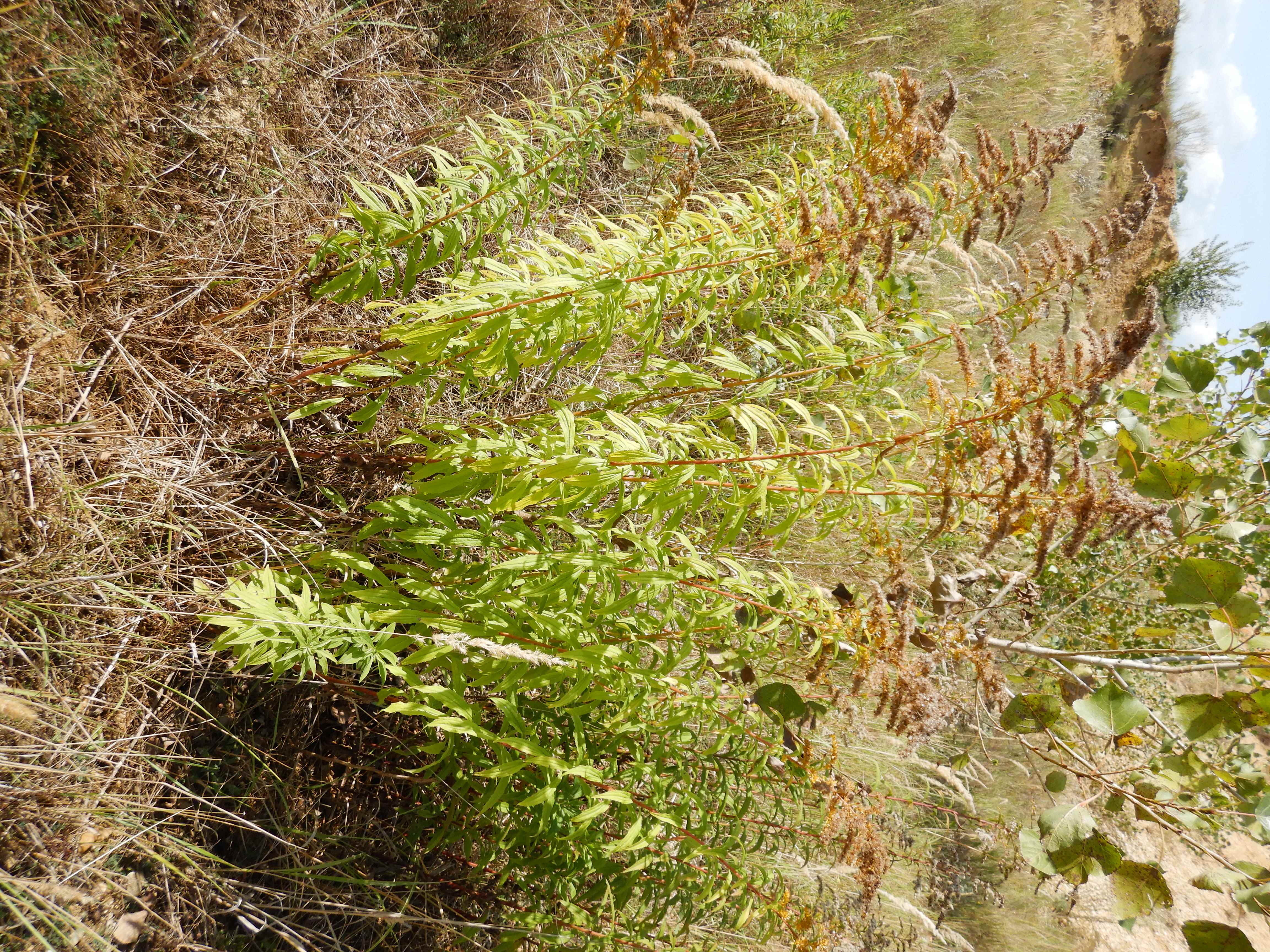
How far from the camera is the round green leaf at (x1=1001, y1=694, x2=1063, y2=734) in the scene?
1904mm

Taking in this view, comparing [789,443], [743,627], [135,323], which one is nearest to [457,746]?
[743,627]

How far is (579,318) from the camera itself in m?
1.68

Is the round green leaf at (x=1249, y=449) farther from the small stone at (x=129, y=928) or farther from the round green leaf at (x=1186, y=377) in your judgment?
the small stone at (x=129, y=928)

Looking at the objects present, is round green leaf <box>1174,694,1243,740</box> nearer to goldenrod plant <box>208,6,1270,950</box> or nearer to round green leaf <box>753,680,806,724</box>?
goldenrod plant <box>208,6,1270,950</box>

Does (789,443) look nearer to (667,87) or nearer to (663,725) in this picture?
(663,725)

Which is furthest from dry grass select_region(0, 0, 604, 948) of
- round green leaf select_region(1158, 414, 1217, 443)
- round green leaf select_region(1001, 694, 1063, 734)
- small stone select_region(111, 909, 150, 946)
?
round green leaf select_region(1158, 414, 1217, 443)

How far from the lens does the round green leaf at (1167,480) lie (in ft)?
5.81

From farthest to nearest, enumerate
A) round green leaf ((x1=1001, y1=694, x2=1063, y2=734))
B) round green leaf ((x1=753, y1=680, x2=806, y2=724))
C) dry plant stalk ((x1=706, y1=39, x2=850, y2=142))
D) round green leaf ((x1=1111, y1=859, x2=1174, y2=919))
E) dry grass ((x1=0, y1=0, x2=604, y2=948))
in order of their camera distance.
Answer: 1. dry plant stalk ((x1=706, y1=39, x2=850, y2=142))
2. round green leaf ((x1=753, y1=680, x2=806, y2=724))
3. round green leaf ((x1=1001, y1=694, x2=1063, y2=734))
4. dry grass ((x1=0, y1=0, x2=604, y2=948))
5. round green leaf ((x1=1111, y1=859, x2=1174, y2=919))

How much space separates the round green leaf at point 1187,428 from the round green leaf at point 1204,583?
36 cm

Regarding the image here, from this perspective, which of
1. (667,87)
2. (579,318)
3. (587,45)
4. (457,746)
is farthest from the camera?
(667,87)

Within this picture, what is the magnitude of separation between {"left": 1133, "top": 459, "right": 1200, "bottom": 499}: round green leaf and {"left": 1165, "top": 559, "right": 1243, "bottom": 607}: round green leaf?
0.23 m

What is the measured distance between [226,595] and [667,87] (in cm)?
341

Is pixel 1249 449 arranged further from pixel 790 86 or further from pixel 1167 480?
pixel 790 86

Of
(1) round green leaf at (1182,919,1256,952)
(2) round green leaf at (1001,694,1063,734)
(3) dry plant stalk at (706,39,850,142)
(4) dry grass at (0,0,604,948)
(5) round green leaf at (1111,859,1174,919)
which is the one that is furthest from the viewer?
(3) dry plant stalk at (706,39,850,142)
